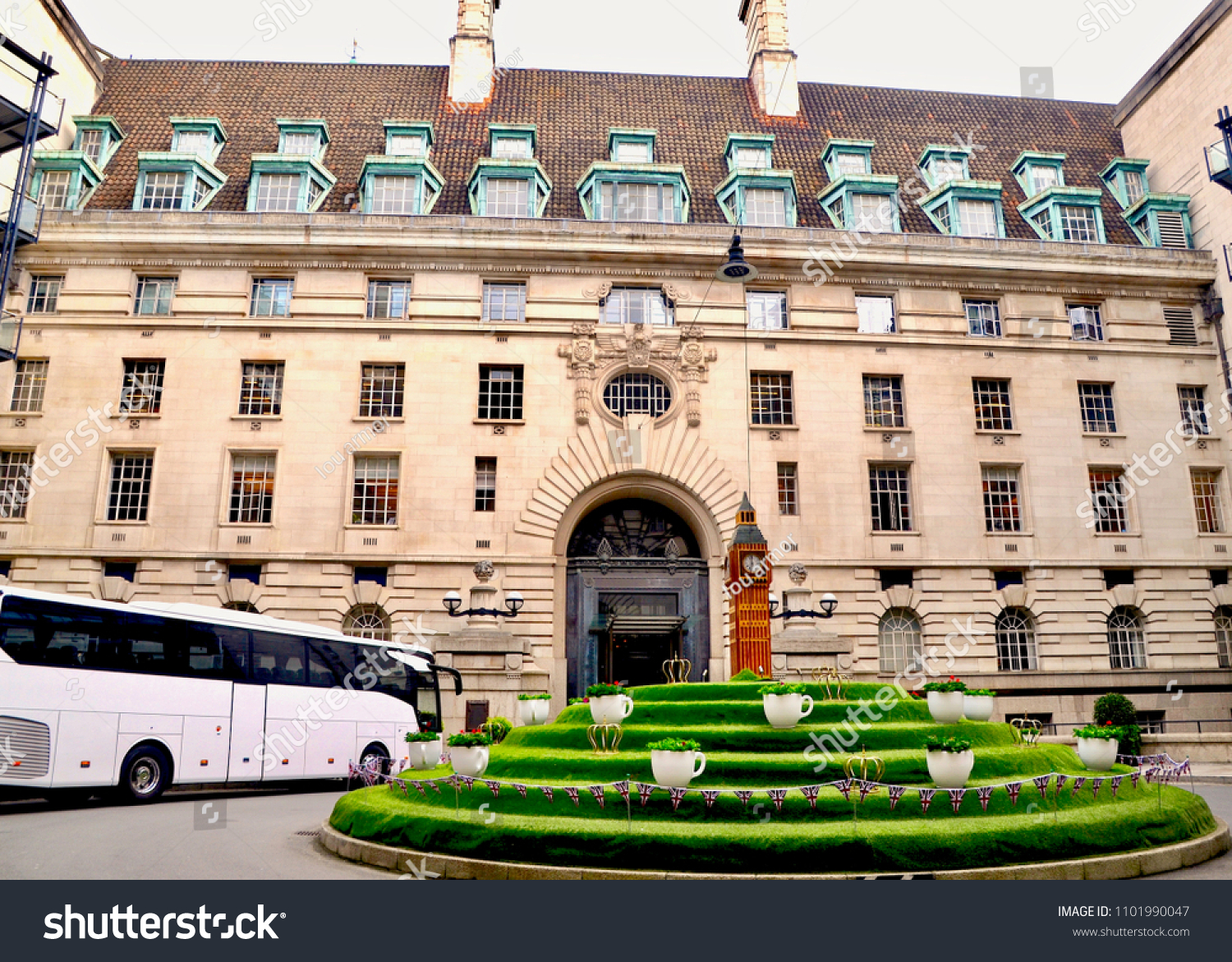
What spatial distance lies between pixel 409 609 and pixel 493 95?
2466 centimetres

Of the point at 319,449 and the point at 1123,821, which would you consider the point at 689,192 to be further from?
the point at 1123,821

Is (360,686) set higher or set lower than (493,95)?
lower

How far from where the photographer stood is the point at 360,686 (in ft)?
80.9

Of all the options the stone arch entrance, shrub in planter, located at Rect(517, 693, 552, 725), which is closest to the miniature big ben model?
shrub in planter, located at Rect(517, 693, 552, 725)

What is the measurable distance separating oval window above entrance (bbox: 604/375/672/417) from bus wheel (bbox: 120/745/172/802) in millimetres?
18816

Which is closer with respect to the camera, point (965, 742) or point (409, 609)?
point (965, 742)

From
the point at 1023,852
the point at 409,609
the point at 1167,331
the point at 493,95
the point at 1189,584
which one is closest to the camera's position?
the point at 1023,852

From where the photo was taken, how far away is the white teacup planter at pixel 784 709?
14.7 metres

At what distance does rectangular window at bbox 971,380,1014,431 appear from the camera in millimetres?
34406

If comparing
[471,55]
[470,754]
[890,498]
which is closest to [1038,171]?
[890,498]

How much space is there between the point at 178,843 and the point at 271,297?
24.5 meters

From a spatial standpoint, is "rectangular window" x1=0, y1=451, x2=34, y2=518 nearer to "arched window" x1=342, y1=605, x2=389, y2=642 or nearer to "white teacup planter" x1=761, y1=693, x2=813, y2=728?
"arched window" x1=342, y1=605, x2=389, y2=642

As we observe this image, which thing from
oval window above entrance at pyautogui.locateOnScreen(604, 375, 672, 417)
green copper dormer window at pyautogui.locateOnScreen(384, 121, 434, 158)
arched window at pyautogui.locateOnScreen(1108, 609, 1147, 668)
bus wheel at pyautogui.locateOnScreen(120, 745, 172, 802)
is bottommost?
bus wheel at pyautogui.locateOnScreen(120, 745, 172, 802)

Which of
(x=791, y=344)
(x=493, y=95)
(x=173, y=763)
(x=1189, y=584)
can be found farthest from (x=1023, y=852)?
(x=493, y=95)
